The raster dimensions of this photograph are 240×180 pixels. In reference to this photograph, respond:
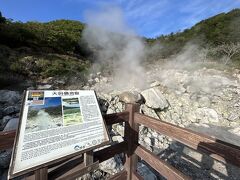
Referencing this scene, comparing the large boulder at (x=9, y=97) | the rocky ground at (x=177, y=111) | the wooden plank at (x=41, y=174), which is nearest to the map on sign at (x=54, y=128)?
the wooden plank at (x=41, y=174)

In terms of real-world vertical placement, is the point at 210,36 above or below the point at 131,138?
above

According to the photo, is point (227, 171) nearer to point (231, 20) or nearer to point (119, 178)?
point (119, 178)

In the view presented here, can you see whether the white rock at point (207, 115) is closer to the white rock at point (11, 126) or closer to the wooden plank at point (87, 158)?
the wooden plank at point (87, 158)

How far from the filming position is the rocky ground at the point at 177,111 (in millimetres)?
3490

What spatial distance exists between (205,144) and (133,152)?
102 centimetres

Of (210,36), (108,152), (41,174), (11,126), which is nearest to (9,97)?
(11,126)

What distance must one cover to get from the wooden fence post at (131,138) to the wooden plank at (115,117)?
0.22 ft

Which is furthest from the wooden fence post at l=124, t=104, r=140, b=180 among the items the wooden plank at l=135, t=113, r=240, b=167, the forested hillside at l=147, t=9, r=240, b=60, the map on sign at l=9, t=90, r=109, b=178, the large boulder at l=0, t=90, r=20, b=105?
the forested hillside at l=147, t=9, r=240, b=60

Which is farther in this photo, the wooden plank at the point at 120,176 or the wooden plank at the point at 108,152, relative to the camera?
the wooden plank at the point at 120,176

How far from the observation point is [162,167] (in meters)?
1.50

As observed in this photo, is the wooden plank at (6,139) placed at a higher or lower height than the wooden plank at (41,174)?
higher

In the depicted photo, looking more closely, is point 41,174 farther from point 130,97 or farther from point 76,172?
point 130,97

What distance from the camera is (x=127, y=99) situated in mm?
5922

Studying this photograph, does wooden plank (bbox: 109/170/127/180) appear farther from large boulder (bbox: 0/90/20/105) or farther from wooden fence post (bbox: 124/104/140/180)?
large boulder (bbox: 0/90/20/105)
